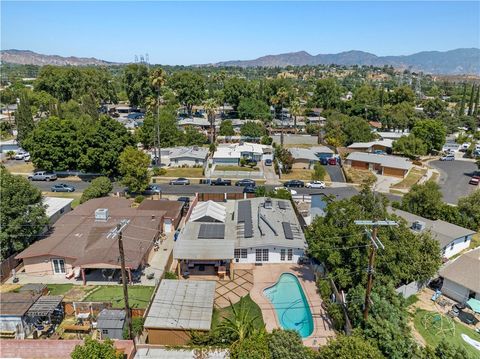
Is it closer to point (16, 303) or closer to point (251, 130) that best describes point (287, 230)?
point (16, 303)

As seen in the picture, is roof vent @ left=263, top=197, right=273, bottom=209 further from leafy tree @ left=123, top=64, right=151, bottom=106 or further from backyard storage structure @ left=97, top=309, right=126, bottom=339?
leafy tree @ left=123, top=64, right=151, bottom=106

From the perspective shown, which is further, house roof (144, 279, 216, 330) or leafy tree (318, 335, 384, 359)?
house roof (144, 279, 216, 330)

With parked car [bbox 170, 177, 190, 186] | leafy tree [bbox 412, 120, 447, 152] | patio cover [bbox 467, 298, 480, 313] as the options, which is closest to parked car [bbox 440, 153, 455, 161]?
leafy tree [bbox 412, 120, 447, 152]

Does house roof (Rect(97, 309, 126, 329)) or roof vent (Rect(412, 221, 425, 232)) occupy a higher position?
roof vent (Rect(412, 221, 425, 232))

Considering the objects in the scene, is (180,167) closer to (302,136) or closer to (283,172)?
(283,172)

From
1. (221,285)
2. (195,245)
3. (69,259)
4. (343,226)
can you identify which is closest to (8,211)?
(69,259)

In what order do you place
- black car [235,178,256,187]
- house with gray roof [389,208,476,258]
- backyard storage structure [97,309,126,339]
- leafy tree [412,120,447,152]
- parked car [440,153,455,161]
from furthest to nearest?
leafy tree [412,120,447,152] < parked car [440,153,455,161] < black car [235,178,256,187] < house with gray roof [389,208,476,258] < backyard storage structure [97,309,126,339]

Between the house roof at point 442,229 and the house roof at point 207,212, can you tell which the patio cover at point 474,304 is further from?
the house roof at point 207,212
